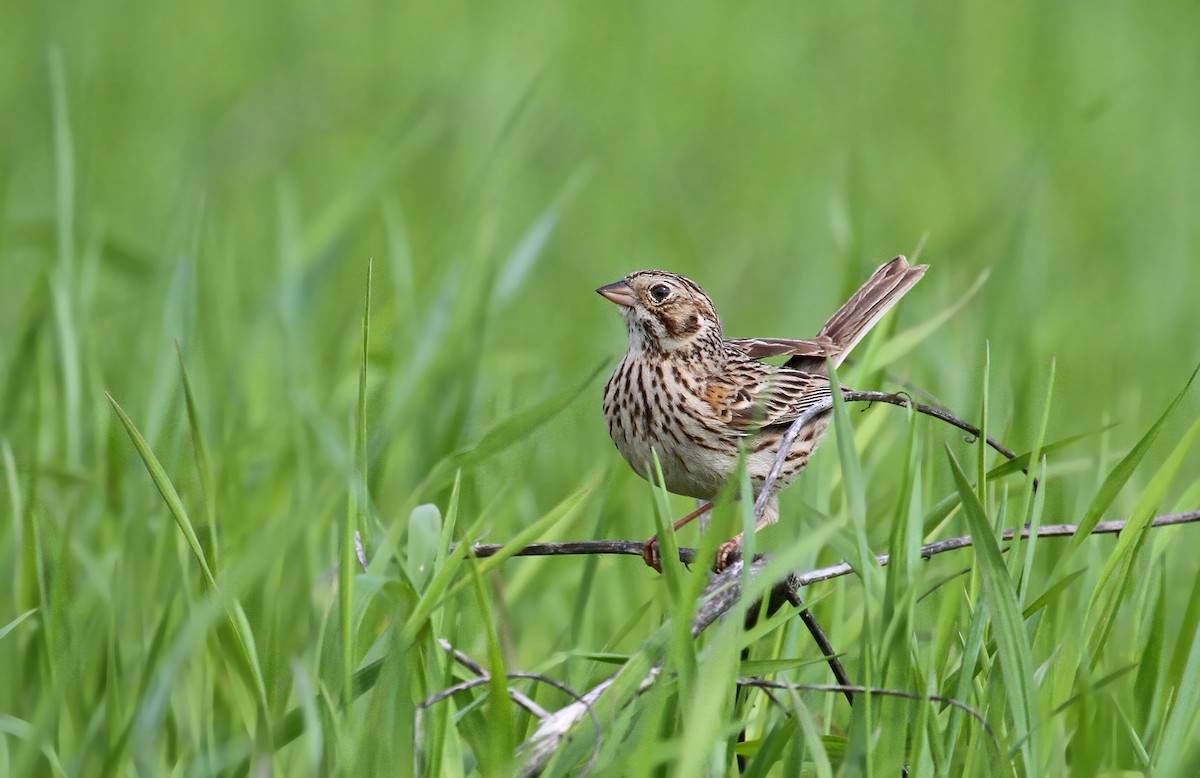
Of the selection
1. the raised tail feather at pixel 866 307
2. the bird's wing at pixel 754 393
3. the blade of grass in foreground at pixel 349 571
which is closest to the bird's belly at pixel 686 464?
the bird's wing at pixel 754 393

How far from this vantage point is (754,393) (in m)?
4.19

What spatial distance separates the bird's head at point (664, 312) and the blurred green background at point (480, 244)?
409 millimetres

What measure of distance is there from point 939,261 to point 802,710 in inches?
155

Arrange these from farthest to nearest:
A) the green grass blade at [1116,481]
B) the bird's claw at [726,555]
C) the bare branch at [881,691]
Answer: the bird's claw at [726,555] < the green grass blade at [1116,481] < the bare branch at [881,691]

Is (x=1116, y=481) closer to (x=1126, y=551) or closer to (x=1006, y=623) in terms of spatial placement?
(x=1126, y=551)

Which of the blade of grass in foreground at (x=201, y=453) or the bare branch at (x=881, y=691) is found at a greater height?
the blade of grass in foreground at (x=201, y=453)

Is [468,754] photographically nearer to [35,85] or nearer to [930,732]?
[930,732]

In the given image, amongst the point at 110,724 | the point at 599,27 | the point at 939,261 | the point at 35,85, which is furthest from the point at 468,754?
the point at 599,27

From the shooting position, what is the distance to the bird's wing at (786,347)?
4141 millimetres

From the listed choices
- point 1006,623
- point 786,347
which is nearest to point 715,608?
point 1006,623

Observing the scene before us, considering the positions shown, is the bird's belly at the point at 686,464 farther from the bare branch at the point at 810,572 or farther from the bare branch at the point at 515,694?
the bare branch at the point at 515,694

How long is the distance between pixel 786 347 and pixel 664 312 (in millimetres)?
370

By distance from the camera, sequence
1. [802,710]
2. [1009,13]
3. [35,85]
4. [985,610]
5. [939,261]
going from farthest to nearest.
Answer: [1009,13]
[35,85]
[939,261]
[985,610]
[802,710]

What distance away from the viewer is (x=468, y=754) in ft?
10.4
